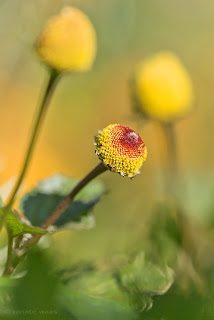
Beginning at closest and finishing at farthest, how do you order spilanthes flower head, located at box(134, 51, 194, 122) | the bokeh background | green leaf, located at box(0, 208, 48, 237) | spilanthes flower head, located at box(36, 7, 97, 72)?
green leaf, located at box(0, 208, 48, 237) → spilanthes flower head, located at box(36, 7, 97, 72) → spilanthes flower head, located at box(134, 51, 194, 122) → the bokeh background

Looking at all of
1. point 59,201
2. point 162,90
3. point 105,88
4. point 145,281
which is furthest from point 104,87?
point 145,281

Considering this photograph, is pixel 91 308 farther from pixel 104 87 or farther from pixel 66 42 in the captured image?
pixel 104 87

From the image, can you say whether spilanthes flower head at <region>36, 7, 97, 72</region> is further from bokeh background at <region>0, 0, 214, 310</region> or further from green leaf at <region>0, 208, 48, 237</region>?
bokeh background at <region>0, 0, 214, 310</region>

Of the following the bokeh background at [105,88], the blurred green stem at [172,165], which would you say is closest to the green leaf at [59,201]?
the blurred green stem at [172,165]

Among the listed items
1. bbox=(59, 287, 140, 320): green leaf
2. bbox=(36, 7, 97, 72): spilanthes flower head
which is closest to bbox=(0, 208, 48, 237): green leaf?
bbox=(59, 287, 140, 320): green leaf

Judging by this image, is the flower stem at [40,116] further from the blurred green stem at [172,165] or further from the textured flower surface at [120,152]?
the blurred green stem at [172,165]

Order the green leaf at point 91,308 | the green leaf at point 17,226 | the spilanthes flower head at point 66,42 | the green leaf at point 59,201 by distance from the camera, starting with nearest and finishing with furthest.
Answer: the green leaf at point 91,308
the green leaf at point 17,226
the green leaf at point 59,201
the spilanthes flower head at point 66,42

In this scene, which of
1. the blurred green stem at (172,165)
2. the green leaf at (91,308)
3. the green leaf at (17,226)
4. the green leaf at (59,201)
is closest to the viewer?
the green leaf at (91,308)

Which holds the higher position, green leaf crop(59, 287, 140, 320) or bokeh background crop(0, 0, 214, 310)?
green leaf crop(59, 287, 140, 320)
